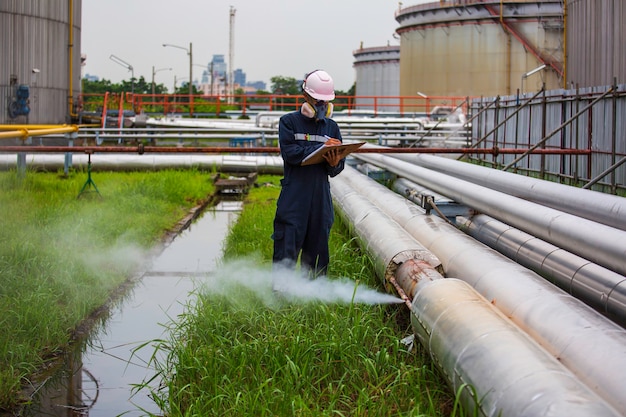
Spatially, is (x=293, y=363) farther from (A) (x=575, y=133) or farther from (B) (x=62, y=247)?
(A) (x=575, y=133)

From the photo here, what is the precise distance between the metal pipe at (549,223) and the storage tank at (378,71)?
1779 inches

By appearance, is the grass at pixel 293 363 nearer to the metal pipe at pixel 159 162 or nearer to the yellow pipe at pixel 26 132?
the yellow pipe at pixel 26 132

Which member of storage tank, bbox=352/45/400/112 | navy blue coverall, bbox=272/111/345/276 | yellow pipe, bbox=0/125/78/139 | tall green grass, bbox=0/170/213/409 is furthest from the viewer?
storage tank, bbox=352/45/400/112

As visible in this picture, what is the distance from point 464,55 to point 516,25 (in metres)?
2.25

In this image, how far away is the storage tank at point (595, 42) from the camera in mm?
14727

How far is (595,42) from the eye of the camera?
16.0 metres

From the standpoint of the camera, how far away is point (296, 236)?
631cm

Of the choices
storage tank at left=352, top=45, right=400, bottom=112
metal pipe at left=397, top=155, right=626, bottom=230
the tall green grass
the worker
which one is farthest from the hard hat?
storage tank at left=352, top=45, right=400, bottom=112

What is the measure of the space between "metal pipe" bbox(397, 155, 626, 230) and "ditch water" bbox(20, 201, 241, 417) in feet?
9.68

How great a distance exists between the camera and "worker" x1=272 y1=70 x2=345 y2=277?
6.10 meters

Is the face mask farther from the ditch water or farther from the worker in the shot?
the ditch water

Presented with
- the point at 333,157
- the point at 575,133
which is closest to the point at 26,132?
the point at 333,157

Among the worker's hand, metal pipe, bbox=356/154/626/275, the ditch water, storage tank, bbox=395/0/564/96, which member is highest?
storage tank, bbox=395/0/564/96

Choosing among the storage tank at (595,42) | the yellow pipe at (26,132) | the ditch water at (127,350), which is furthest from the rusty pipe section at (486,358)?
the storage tank at (595,42)
